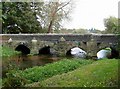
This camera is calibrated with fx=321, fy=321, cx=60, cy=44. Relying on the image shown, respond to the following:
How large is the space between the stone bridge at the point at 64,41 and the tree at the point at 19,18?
863cm

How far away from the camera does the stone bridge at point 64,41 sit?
42.4 meters

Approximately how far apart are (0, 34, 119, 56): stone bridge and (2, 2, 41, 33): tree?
8.63 meters

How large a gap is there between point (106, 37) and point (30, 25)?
1786cm

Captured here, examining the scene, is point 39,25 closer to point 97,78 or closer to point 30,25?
point 30,25

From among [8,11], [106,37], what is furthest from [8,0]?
[106,37]

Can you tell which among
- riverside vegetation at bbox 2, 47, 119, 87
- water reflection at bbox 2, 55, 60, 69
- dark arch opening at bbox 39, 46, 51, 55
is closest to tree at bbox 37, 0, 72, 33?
dark arch opening at bbox 39, 46, 51, 55

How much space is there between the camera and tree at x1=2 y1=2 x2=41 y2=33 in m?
55.2

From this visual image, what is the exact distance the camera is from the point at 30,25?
55.9 m

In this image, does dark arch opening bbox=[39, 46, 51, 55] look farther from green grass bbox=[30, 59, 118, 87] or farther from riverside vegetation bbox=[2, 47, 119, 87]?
green grass bbox=[30, 59, 118, 87]

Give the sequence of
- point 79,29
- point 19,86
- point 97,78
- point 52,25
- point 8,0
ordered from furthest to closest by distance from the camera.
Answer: point 79,29 → point 52,25 → point 8,0 → point 97,78 → point 19,86

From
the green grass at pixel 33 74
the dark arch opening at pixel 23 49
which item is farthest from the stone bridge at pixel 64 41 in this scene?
the green grass at pixel 33 74

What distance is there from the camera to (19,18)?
5512cm

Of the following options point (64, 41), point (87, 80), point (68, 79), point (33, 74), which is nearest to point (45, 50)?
point (64, 41)

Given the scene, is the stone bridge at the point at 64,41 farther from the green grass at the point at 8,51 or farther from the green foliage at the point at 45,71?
the green foliage at the point at 45,71
